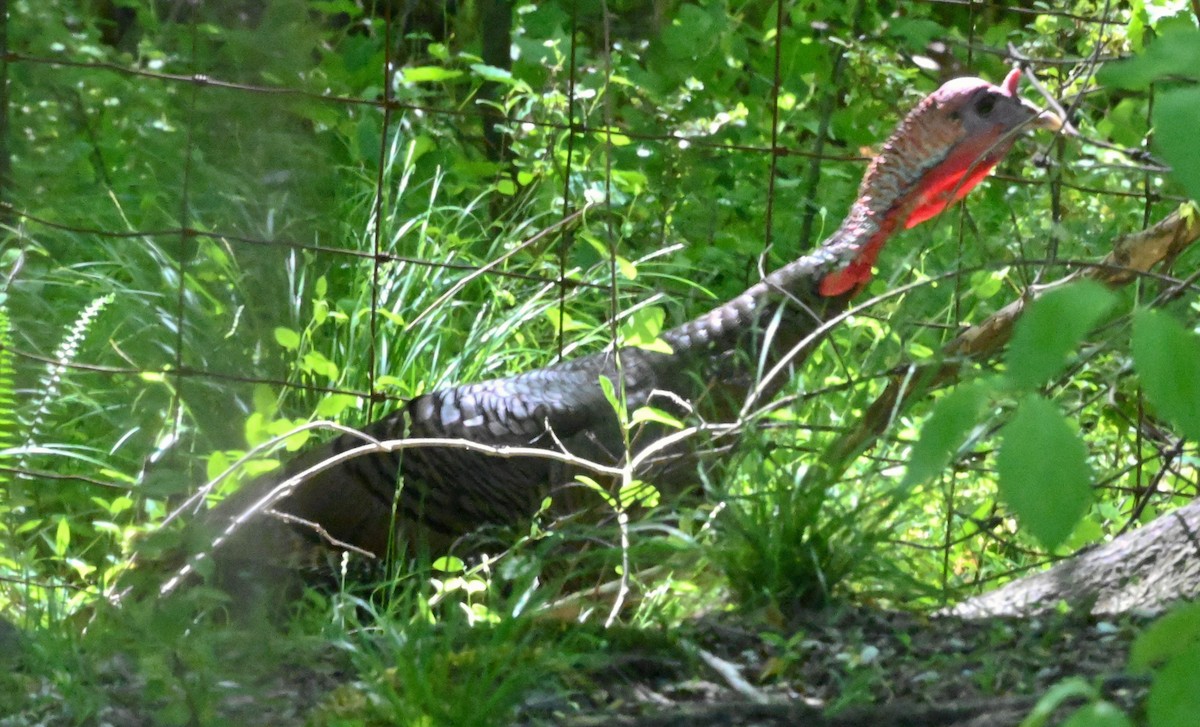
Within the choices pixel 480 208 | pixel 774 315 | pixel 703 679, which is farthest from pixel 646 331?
pixel 480 208

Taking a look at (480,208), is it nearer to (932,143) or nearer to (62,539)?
(932,143)

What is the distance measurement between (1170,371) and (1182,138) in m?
0.13

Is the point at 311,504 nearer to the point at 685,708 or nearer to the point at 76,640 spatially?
the point at 76,640

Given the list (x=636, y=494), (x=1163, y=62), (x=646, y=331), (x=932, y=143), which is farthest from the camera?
(x=932, y=143)

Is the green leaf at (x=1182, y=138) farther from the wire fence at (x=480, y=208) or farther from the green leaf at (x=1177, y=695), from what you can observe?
the wire fence at (x=480, y=208)

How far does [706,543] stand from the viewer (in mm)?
1991

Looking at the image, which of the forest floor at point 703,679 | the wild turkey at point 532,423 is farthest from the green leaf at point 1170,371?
the wild turkey at point 532,423

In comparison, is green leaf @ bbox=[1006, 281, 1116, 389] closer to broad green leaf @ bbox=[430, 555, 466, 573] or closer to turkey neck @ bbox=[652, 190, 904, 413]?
broad green leaf @ bbox=[430, 555, 466, 573]

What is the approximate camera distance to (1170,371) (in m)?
0.80

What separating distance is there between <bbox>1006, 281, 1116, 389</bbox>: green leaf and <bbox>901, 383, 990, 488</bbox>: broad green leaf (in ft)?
0.23

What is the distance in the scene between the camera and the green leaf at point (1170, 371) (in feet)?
2.60

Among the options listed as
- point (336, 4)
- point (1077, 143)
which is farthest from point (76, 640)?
point (336, 4)

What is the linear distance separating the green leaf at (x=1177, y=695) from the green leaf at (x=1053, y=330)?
0.18 m

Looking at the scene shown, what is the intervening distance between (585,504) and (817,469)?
0.91 meters
